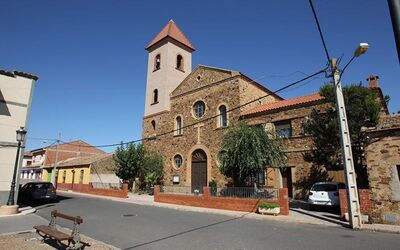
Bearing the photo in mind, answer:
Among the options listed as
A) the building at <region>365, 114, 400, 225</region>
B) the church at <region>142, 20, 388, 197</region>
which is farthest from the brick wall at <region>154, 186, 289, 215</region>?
the church at <region>142, 20, 388, 197</region>

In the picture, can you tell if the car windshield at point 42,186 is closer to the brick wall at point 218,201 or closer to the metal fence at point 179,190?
the brick wall at point 218,201

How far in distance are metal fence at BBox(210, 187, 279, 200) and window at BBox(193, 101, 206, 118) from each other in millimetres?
10294

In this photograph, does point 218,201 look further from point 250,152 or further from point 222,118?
point 222,118

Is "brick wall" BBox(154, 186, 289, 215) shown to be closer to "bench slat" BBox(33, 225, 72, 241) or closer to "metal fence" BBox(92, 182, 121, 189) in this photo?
"metal fence" BBox(92, 182, 121, 189)

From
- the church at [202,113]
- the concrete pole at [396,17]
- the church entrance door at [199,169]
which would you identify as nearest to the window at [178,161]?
the church at [202,113]

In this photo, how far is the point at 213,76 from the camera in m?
26.8

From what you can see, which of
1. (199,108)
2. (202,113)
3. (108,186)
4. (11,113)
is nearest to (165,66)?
(199,108)

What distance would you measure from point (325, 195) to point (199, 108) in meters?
15.3

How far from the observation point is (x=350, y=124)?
14.6 meters

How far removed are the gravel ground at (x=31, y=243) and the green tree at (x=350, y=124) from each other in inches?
503

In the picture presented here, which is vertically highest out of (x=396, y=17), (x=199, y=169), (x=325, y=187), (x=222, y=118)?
(x=222, y=118)

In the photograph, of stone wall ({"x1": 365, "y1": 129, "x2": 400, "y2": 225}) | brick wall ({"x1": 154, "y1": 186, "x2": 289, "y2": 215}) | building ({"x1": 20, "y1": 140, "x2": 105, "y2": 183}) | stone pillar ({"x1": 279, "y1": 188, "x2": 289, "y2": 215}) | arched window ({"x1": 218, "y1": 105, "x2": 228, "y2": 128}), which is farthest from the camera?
building ({"x1": 20, "y1": 140, "x2": 105, "y2": 183})

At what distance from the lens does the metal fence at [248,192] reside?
1537cm

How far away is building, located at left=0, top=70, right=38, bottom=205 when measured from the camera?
52.7ft
